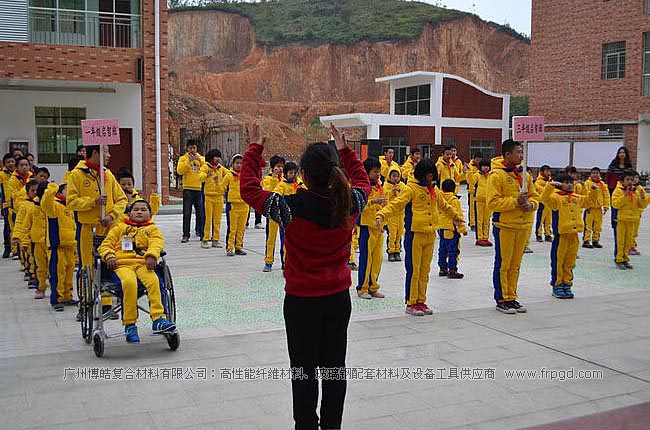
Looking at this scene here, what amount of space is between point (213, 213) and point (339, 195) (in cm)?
979

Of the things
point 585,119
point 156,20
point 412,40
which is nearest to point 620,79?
point 585,119

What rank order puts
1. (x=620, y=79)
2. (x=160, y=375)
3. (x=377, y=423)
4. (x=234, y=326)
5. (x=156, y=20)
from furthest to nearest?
1. (x=620, y=79)
2. (x=156, y=20)
3. (x=234, y=326)
4. (x=160, y=375)
5. (x=377, y=423)

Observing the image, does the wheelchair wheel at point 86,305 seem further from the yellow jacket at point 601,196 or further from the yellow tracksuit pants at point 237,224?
the yellow jacket at point 601,196

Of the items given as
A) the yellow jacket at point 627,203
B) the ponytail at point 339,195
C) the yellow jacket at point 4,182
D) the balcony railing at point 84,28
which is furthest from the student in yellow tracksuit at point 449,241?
the balcony railing at point 84,28

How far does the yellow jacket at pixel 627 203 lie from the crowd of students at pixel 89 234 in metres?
7.09

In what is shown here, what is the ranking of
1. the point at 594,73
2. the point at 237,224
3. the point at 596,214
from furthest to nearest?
the point at 594,73 → the point at 596,214 → the point at 237,224

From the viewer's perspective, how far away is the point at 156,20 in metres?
20.0

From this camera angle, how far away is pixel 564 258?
8430 mm

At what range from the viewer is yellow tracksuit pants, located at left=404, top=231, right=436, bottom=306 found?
750 cm

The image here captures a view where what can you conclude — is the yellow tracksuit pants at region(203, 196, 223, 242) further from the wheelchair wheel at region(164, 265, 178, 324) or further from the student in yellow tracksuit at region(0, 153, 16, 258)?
the wheelchair wheel at region(164, 265, 178, 324)

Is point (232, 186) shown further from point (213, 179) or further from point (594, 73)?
point (594, 73)

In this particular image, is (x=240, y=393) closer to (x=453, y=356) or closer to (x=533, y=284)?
(x=453, y=356)

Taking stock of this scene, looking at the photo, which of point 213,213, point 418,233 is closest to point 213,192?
point 213,213

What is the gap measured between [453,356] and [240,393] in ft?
6.36
